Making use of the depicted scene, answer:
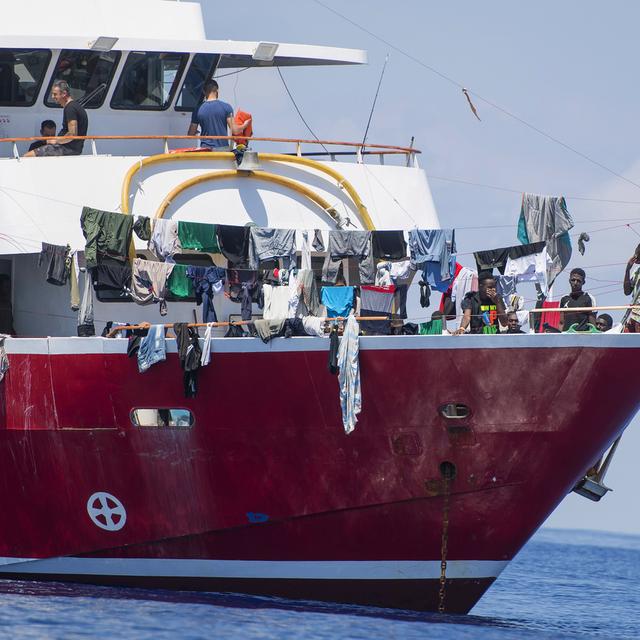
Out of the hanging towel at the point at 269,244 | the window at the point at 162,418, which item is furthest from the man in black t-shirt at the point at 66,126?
the window at the point at 162,418

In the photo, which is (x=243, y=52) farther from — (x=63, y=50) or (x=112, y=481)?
(x=112, y=481)

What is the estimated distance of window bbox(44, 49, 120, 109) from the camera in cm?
Result: 2508

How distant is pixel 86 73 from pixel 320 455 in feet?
26.1

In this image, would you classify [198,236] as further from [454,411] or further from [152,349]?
[454,411]

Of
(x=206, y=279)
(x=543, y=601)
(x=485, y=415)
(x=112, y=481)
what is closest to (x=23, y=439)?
(x=112, y=481)

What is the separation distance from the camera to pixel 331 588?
857 inches

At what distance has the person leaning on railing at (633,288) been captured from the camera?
2119cm

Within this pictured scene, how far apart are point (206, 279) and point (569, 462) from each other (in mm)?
5636

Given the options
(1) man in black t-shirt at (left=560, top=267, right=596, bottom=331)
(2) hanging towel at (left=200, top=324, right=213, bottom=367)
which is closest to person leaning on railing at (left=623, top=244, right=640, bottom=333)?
(1) man in black t-shirt at (left=560, top=267, right=596, bottom=331)

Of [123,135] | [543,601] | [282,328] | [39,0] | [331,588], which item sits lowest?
[543,601]

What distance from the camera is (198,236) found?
22703 mm

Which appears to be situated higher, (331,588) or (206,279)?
(206,279)

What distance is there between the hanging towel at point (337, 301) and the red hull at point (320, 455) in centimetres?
129

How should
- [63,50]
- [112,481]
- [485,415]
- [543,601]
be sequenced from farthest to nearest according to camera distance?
1. [543,601]
2. [63,50]
3. [112,481]
4. [485,415]
